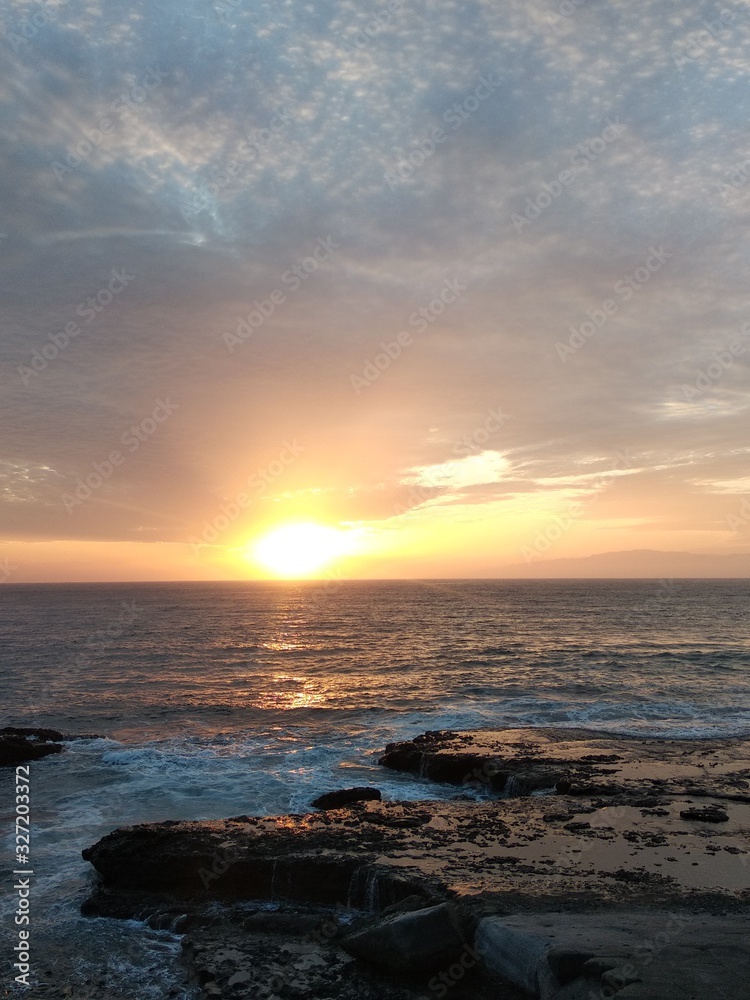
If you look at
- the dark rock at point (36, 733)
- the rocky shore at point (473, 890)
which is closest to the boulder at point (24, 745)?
the dark rock at point (36, 733)

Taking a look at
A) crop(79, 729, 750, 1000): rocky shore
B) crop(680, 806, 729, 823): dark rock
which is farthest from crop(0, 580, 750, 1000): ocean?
crop(680, 806, 729, 823): dark rock

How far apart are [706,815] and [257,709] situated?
25118 millimetres

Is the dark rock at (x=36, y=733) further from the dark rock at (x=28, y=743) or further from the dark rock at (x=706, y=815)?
the dark rock at (x=706, y=815)

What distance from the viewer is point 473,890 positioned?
13289 millimetres

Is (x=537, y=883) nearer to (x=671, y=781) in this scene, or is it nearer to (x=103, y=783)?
(x=671, y=781)

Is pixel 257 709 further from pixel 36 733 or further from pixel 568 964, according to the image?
pixel 568 964

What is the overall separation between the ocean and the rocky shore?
4.47 ft

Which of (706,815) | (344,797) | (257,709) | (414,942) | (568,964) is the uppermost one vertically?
(568,964)

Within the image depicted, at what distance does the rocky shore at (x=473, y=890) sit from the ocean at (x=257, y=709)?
1362 mm

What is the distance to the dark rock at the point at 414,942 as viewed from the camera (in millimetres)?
11484

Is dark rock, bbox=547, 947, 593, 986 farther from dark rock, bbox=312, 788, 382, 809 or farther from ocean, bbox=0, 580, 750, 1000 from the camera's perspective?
dark rock, bbox=312, 788, 382, 809

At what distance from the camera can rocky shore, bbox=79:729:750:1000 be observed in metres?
10.7

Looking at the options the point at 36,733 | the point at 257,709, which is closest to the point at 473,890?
the point at 36,733

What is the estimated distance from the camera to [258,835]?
16891 mm
